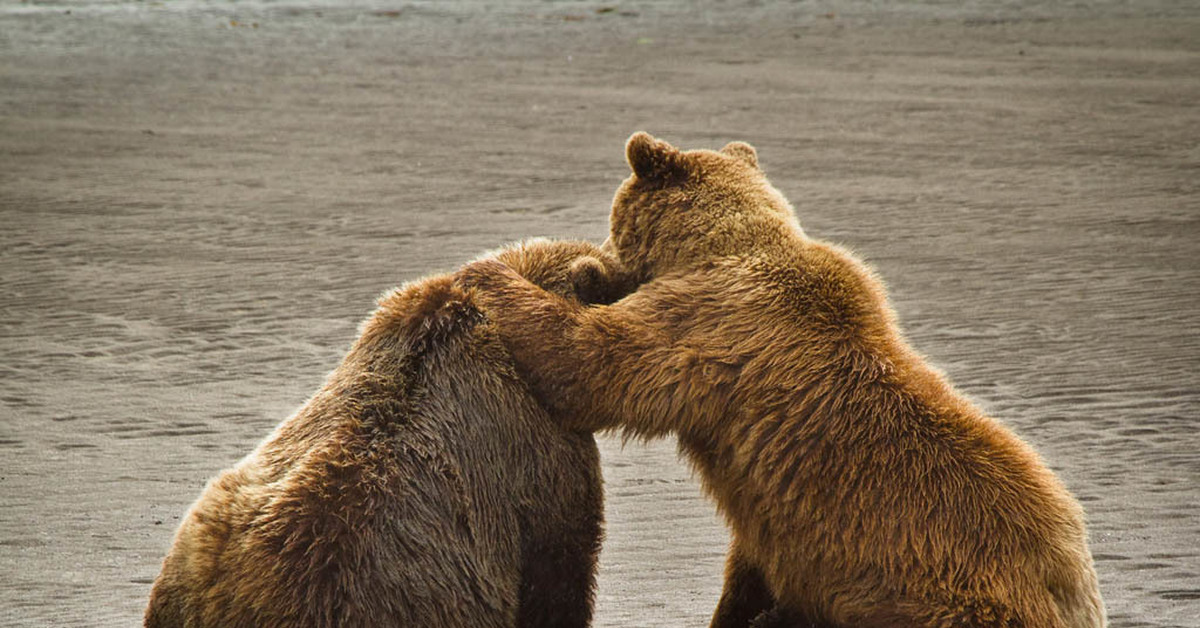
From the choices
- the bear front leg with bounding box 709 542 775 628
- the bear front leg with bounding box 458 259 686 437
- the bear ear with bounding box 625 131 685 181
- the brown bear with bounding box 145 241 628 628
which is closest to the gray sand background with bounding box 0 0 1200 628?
the bear front leg with bounding box 709 542 775 628

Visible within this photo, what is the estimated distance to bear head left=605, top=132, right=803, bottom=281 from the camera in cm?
439

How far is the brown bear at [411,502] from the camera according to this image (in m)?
3.71

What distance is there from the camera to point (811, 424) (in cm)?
408

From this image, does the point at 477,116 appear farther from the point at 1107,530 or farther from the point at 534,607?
the point at 534,607

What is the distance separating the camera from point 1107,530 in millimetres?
6211

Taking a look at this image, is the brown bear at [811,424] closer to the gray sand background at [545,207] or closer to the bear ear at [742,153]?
the bear ear at [742,153]

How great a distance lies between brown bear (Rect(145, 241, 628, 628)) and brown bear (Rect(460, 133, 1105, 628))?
0.42ft

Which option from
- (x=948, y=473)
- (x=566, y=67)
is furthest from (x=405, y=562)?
(x=566, y=67)

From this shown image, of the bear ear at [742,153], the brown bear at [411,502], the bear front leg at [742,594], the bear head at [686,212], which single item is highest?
the bear ear at [742,153]

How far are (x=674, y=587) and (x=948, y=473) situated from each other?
2008 mm

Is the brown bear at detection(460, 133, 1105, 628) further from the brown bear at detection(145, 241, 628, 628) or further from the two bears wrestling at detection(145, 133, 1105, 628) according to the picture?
the brown bear at detection(145, 241, 628, 628)

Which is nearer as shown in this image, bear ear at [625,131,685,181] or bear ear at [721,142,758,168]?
bear ear at [625,131,685,181]

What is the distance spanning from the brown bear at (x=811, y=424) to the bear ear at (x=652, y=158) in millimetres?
25

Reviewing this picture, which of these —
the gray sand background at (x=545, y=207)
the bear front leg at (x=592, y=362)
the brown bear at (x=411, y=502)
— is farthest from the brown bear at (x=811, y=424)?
the gray sand background at (x=545, y=207)
